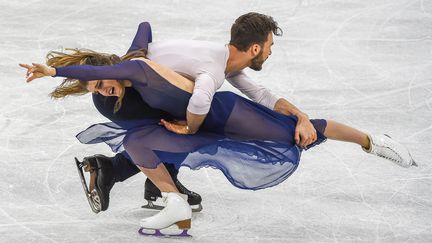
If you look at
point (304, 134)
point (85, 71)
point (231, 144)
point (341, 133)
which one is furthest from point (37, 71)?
point (341, 133)

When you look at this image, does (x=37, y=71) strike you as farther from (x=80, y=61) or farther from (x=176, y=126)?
(x=176, y=126)

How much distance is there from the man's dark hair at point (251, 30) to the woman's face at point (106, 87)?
25.2 inches

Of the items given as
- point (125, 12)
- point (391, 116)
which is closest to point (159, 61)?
point (391, 116)

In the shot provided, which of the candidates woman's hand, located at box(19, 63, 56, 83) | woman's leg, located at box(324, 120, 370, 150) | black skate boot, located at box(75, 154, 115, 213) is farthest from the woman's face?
woman's leg, located at box(324, 120, 370, 150)

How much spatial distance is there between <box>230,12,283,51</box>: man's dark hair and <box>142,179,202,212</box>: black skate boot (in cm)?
93

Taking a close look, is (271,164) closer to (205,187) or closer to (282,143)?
(282,143)

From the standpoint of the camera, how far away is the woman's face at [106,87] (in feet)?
15.4

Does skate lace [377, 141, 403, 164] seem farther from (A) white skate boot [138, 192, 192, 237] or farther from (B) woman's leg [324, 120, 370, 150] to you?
(A) white skate boot [138, 192, 192, 237]

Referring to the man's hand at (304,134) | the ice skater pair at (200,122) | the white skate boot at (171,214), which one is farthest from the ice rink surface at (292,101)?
the man's hand at (304,134)

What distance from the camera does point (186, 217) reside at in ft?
15.8

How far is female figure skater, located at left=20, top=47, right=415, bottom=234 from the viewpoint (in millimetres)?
4707

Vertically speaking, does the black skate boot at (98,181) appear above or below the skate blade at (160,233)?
above

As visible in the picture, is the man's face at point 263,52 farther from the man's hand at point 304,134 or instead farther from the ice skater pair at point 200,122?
the man's hand at point 304,134

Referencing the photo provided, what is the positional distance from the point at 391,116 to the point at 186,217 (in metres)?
2.47
